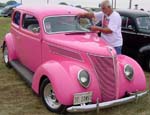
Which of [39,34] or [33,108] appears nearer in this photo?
[33,108]

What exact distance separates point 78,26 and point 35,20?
38.5 inches

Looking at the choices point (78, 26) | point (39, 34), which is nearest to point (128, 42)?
point (78, 26)

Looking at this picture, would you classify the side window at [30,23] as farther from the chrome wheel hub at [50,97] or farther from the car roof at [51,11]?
the chrome wheel hub at [50,97]

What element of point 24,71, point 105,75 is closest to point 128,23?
point 24,71

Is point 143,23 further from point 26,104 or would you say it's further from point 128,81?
point 26,104

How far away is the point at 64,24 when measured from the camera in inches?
257

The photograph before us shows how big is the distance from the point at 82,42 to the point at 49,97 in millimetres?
1139

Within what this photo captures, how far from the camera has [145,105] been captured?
19.7 feet

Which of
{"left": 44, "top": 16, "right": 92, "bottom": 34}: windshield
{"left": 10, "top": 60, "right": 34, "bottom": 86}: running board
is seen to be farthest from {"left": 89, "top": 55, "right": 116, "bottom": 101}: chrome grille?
{"left": 10, "top": 60, "right": 34, "bottom": 86}: running board

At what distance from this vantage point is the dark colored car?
28.0ft

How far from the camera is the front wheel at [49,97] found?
5504 millimetres

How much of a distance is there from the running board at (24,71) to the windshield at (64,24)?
1.04 metres

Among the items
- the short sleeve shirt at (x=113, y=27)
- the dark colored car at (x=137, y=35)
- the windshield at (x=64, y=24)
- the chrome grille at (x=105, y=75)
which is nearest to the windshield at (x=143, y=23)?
the dark colored car at (x=137, y=35)

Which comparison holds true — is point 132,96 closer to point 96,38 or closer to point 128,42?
point 96,38
